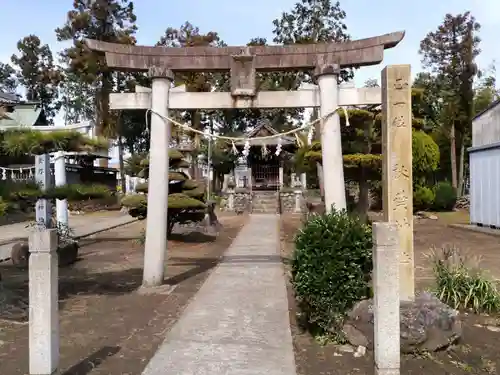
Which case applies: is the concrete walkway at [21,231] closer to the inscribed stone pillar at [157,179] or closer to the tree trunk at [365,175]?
the inscribed stone pillar at [157,179]

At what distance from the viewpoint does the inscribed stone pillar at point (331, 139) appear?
861 cm

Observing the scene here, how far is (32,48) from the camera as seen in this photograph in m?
43.8

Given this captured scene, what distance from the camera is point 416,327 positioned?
5336mm

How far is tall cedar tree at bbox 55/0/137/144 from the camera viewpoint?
33.8 metres

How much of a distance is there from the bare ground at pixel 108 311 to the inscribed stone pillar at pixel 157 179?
566mm

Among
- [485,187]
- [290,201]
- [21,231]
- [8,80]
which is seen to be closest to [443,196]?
[290,201]

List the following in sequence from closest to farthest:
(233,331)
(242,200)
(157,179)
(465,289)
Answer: (233,331), (465,289), (157,179), (242,200)

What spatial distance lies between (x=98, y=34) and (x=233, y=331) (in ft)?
108

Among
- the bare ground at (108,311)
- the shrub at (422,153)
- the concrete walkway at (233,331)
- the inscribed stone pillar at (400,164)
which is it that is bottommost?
the bare ground at (108,311)

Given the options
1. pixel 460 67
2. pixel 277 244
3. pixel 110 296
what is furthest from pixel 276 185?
pixel 110 296

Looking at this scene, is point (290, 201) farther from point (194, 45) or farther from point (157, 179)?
point (157, 179)

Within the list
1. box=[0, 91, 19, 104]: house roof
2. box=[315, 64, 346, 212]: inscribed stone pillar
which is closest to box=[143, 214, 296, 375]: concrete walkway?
box=[315, 64, 346, 212]: inscribed stone pillar

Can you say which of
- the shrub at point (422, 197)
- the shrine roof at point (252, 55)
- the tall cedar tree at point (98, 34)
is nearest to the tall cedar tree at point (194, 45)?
the tall cedar tree at point (98, 34)

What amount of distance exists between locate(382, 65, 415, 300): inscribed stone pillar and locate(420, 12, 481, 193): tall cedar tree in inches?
1175
